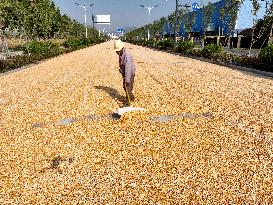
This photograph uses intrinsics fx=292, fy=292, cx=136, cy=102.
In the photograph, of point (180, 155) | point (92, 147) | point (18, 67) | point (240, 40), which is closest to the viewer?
point (180, 155)

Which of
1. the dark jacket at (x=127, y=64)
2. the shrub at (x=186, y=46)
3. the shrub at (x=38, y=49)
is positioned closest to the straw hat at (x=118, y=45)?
the dark jacket at (x=127, y=64)

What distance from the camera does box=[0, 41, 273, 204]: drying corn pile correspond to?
458 cm

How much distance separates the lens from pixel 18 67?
22.0m

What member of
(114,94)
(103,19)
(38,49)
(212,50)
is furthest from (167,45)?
(103,19)

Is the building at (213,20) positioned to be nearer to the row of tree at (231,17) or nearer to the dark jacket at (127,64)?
the row of tree at (231,17)

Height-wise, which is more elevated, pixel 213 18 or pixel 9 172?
pixel 213 18

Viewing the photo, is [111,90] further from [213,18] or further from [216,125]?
[213,18]

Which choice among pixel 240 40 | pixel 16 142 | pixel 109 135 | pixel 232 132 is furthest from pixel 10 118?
pixel 240 40

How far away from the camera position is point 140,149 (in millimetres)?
6148

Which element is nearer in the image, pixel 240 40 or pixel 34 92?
pixel 34 92

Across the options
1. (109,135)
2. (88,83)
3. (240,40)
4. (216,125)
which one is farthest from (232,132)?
(240,40)

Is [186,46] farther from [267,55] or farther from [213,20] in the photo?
[213,20]

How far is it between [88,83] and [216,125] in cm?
813

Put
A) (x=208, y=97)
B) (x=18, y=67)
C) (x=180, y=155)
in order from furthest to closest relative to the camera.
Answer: (x=18, y=67) → (x=208, y=97) → (x=180, y=155)
